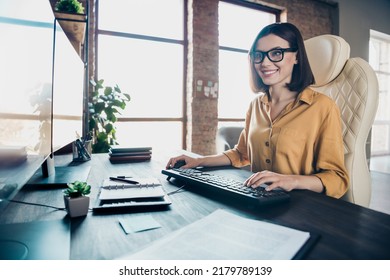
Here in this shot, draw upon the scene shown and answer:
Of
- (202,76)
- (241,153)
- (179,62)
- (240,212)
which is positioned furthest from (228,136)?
(240,212)

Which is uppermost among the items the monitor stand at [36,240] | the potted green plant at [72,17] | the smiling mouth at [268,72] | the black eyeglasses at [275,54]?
the potted green plant at [72,17]

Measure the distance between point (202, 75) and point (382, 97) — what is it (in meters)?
5.21

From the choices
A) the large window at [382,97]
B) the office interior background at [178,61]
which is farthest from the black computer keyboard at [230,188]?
the large window at [382,97]

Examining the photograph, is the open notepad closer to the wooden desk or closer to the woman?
the wooden desk

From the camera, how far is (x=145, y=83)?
4109 mm

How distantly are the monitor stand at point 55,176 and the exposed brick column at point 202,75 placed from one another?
9.93 ft

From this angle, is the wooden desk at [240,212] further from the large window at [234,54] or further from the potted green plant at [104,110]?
the large window at [234,54]

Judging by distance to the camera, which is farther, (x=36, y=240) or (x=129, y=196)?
(x=129, y=196)

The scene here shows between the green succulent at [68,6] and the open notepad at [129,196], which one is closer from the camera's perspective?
the open notepad at [129,196]

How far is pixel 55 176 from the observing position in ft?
3.65

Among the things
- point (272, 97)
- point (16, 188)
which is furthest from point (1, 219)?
point (272, 97)

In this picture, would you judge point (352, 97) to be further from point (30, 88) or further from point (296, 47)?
point (30, 88)

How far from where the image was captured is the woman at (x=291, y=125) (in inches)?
42.8
